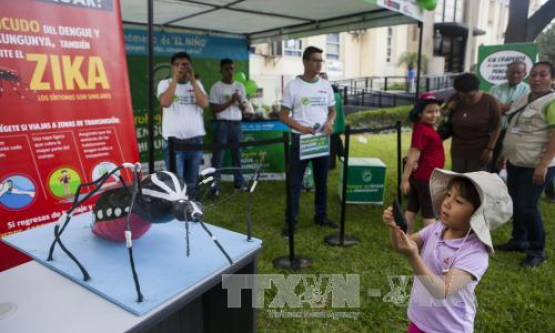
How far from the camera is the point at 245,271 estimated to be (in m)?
1.44

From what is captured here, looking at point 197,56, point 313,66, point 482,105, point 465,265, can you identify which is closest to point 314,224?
point 313,66

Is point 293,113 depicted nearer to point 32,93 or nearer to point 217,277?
point 32,93

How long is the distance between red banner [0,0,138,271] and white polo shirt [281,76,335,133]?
57.8 inches

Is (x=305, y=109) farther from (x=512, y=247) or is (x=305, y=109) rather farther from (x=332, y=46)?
(x=332, y=46)

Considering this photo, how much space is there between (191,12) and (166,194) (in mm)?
3746

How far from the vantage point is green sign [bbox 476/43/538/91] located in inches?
196

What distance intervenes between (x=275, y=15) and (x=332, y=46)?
1472cm

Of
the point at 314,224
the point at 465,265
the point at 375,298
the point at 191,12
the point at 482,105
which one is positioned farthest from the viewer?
the point at 191,12

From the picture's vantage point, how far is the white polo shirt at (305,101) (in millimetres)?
3379

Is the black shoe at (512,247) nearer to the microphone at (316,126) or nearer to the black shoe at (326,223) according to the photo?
the black shoe at (326,223)

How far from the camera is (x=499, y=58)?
16.9ft

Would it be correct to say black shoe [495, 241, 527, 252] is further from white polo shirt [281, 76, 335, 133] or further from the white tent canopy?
the white tent canopy

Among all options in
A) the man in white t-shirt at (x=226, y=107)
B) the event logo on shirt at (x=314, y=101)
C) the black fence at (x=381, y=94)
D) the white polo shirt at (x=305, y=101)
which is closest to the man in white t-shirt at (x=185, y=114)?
the man in white t-shirt at (x=226, y=107)

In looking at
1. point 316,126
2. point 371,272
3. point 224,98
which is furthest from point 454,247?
point 224,98
